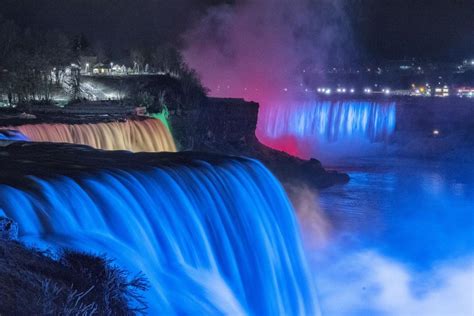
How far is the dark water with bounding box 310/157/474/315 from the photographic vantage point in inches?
643

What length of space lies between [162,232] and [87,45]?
6356 centimetres

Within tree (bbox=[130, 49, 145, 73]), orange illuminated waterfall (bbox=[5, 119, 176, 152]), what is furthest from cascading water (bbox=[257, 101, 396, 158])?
orange illuminated waterfall (bbox=[5, 119, 176, 152])

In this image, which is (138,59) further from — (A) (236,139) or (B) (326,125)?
(A) (236,139)

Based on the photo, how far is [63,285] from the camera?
18.7 ft

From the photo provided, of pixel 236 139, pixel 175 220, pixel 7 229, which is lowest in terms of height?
pixel 236 139

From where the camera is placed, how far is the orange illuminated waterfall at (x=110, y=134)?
658 inches

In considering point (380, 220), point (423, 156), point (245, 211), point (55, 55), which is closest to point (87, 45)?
point (55, 55)

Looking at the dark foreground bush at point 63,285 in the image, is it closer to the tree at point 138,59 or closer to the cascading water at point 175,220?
the cascading water at point 175,220

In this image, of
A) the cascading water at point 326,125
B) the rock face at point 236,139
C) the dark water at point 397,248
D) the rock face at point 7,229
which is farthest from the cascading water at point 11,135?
the cascading water at point 326,125

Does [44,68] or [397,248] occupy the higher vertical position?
[44,68]

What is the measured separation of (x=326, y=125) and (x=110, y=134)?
123ft

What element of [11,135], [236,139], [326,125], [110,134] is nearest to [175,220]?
[11,135]

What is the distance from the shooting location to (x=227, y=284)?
30.9ft

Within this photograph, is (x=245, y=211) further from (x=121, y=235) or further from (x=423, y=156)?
(x=423, y=156)
